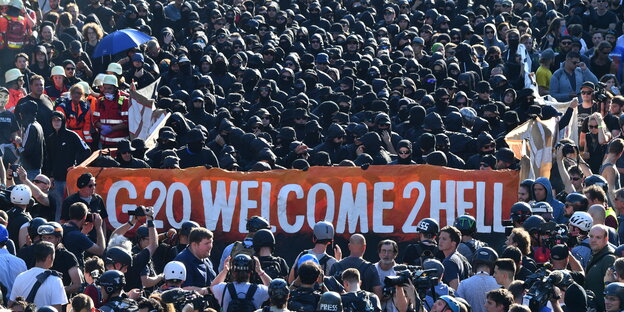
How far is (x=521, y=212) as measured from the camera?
14.1 metres

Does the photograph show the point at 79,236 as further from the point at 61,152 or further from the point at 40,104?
the point at 40,104

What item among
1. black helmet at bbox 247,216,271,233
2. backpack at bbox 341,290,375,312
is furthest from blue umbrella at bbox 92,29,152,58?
backpack at bbox 341,290,375,312

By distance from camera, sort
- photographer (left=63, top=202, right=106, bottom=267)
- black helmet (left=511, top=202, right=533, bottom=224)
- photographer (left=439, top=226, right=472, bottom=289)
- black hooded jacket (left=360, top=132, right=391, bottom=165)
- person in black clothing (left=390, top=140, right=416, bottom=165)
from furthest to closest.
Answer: black hooded jacket (left=360, top=132, right=391, bottom=165), person in black clothing (left=390, top=140, right=416, bottom=165), black helmet (left=511, top=202, right=533, bottom=224), photographer (left=63, top=202, right=106, bottom=267), photographer (left=439, top=226, right=472, bottom=289)

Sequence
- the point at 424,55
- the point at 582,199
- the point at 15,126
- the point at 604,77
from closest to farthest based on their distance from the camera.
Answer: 1. the point at 582,199
2. the point at 15,126
3. the point at 604,77
4. the point at 424,55

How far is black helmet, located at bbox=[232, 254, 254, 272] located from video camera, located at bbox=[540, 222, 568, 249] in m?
3.18

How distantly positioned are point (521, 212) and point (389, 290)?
3.12 meters

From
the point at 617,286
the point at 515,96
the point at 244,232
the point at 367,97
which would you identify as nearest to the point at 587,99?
the point at 515,96

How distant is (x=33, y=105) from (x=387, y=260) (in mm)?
6767

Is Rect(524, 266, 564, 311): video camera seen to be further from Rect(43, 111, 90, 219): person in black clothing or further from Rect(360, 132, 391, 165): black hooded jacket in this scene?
Rect(43, 111, 90, 219): person in black clothing

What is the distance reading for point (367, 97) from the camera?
812 inches

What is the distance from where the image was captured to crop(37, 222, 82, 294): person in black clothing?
41.5 ft

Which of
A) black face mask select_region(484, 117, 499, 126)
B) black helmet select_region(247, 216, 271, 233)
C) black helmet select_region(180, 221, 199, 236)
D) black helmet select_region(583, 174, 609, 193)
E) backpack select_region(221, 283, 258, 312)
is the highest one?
black face mask select_region(484, 117, 499, 126)

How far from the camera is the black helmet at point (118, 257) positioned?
1273 cm

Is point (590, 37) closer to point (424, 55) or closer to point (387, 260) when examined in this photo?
point (424, 55)
